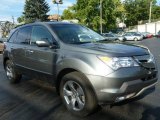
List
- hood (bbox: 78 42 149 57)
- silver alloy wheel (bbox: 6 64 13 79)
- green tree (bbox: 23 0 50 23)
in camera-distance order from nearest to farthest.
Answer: hood (bbox: 78 42 149 57)
silver alloy wheel (bbox: 6 64 13 79)
green tree (bbox: 23 0 50 23)

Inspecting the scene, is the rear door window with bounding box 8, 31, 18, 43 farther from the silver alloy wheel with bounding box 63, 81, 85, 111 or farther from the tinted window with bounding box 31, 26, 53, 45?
the silver alloy wheel with bounding box 63, 81, 85, 111

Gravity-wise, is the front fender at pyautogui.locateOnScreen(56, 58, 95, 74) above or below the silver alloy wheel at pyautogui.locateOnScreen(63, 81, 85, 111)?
above

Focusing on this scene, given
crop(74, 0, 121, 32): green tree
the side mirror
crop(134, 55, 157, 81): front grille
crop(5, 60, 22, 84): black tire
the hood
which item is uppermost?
crop(74, 0, 121, 32): green tree

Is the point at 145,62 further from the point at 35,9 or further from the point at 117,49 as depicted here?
the point at 35,9

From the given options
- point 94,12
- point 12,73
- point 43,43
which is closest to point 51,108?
point 43,43

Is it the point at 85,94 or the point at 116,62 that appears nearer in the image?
the point at 116,62

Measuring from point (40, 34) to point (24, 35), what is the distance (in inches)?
38.0

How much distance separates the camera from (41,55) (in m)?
6.11

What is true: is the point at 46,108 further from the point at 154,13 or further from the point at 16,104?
the point at 154,13

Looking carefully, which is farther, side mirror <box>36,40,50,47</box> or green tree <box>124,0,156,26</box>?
green tree <box>124,0,156,26</box>

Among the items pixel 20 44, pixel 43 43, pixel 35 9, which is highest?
pixel 35 9

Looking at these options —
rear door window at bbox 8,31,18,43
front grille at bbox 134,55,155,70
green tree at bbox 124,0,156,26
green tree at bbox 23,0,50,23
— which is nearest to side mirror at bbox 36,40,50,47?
front grille at bbox 134,55,155,70

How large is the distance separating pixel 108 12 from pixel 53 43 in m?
52.8

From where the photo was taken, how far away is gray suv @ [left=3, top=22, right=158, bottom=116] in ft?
15.3
